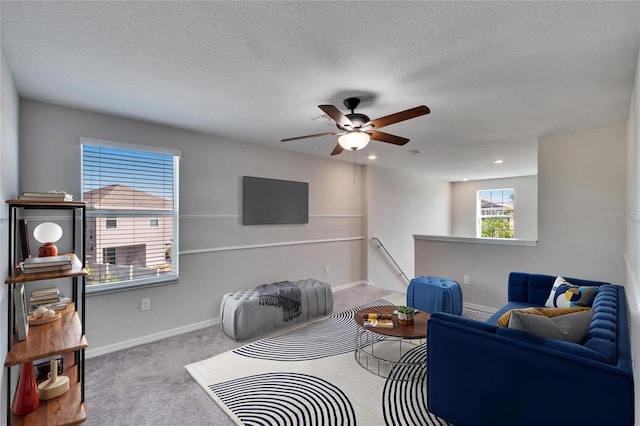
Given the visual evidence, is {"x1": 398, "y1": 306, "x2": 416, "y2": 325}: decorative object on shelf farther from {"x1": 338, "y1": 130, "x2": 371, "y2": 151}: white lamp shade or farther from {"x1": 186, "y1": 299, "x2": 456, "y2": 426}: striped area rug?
{"x1": 338, "y1": 130, "x2": 371, "y2": 151}: white lamp shade

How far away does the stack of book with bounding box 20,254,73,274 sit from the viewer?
181 centimetres

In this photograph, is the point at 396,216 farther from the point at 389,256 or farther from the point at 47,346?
the point at 47,346

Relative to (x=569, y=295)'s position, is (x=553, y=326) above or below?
above

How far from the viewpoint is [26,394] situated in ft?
5.70

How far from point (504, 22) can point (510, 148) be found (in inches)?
136

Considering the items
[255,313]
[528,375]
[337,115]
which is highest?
[337,115]

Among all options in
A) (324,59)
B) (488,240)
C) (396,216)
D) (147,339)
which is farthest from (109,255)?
(396,216)

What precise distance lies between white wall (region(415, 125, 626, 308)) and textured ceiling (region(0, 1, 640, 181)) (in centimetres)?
43

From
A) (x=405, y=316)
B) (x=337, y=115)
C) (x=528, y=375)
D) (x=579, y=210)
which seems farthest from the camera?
(x=579, y=210)

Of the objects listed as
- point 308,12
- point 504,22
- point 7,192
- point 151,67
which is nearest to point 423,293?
point 504,22

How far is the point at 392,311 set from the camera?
3154 mm

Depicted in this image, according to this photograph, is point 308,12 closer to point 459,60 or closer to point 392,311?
point 459,60

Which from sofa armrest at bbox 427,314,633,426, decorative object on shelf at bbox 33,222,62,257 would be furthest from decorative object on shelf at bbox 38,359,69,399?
sofa armrest at bbox 427,314,633,426

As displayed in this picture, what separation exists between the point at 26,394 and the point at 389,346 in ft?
9.19
